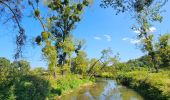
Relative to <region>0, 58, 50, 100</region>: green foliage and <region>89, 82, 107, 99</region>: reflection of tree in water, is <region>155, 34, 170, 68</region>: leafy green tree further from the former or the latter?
<region>0, 58, 50, 100</region>: green foliage

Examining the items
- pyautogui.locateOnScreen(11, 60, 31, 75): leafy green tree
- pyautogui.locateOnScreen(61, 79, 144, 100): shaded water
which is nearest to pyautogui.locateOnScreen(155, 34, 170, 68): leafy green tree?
pyautogui.locateOnScreen(61, 79, 144, 100): shaded water

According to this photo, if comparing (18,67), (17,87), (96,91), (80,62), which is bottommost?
(17,87)

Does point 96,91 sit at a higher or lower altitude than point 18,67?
lower

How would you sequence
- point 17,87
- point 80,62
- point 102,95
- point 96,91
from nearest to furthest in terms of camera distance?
point 17,87, point 102,95, point 96,91, point 80,62

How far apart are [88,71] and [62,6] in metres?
25.2

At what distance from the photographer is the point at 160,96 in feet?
84.4

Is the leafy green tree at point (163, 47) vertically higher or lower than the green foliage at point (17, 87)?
higher

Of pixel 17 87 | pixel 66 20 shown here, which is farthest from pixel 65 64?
pixel 17 87

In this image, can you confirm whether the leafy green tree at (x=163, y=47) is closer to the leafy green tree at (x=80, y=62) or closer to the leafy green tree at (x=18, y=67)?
the leafy green tree at (x=80, y=62)

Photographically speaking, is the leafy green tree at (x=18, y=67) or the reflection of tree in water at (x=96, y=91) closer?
the leafy green tree at (x=18, y=67)

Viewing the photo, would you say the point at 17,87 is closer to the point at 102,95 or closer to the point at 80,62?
the point at 102,95

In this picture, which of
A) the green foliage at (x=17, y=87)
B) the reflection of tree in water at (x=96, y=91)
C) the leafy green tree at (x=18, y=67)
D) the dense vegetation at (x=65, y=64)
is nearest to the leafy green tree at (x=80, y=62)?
the dense vegetation at (x=65, y=64)

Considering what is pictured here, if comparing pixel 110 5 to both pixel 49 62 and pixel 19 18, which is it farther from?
pixel 49 62

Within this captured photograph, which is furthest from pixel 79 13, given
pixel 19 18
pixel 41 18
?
pixel 19 18
